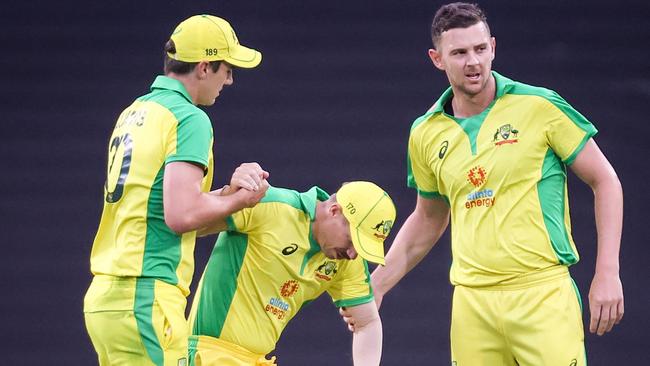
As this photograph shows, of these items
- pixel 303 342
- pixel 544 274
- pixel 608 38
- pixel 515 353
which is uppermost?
pixel 608 38

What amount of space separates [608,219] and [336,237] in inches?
36.3

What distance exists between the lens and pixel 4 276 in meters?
6.11

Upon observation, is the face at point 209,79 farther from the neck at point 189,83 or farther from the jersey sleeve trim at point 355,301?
the jersey sleeve trim at point 355,301

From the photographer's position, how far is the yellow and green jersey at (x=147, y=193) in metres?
3.24

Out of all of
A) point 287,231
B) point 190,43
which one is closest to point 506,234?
point 287,231

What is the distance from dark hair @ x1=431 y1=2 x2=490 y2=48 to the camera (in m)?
3.64

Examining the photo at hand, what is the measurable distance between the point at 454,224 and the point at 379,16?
258 cm

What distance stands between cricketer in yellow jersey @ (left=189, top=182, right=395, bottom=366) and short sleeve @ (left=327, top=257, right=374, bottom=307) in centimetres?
13

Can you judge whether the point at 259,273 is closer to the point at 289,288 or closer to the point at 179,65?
the point at 289,288

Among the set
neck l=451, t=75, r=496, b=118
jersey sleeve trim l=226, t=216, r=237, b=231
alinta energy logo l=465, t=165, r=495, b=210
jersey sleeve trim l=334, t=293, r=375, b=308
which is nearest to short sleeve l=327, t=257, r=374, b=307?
jersey sleeve trim l=334, t=293, r=375, b=308

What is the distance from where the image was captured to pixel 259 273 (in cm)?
382

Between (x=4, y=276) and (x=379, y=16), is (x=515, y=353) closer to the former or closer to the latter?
(x=379, y=16)

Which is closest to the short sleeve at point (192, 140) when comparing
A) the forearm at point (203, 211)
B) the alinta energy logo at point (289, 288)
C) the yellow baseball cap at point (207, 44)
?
the forearm at point (203, 211)

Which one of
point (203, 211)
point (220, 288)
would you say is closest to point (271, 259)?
point (220, 288)
